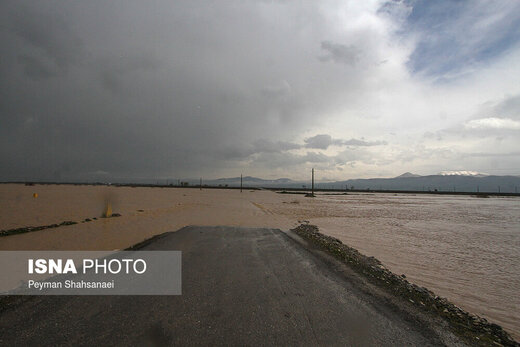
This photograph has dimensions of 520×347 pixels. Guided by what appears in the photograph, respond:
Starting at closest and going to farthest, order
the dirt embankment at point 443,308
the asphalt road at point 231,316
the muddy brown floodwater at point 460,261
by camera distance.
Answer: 1. the asphalt road at point 231,316
2. the dirt embankment at point 443,308
3. the muddy brown floodwater at point 460,261

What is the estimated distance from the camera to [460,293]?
6.12 m

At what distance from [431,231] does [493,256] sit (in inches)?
223

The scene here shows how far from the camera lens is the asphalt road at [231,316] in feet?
11.5

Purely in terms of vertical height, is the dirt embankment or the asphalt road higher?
the asphalt road

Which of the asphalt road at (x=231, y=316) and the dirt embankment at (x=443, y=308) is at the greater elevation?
the asphalt road at (x=231, y=316)

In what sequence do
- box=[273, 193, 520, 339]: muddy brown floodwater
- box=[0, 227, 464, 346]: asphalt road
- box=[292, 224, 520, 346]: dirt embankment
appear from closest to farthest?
box=[0, 227, 464, 346]: asphalt road
box=[292, 224, 520, 346]: dirt embankment
box=[273, 193, 520, 339]: muddy brown floodwater

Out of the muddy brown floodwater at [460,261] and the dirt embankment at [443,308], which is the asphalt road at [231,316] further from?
the muddy brown floodwater at [460,261]

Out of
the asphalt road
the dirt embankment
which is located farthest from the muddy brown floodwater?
the asphalt road

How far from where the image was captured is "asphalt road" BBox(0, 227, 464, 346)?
352cm

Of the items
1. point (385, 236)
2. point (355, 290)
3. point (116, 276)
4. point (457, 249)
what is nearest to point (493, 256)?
point (457, 249)

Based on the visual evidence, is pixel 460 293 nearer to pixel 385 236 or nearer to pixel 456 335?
pixel 456 335

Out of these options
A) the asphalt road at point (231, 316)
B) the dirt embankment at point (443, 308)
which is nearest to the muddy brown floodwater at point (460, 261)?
the dirt embankment at point (443, 308)

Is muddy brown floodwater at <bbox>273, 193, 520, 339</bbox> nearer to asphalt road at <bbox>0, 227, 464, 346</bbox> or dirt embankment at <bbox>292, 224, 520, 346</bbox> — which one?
dirt embankment at <bbox>292, 224, 520, 346</bbox>

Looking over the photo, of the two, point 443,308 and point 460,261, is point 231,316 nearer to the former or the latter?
point 443,308
